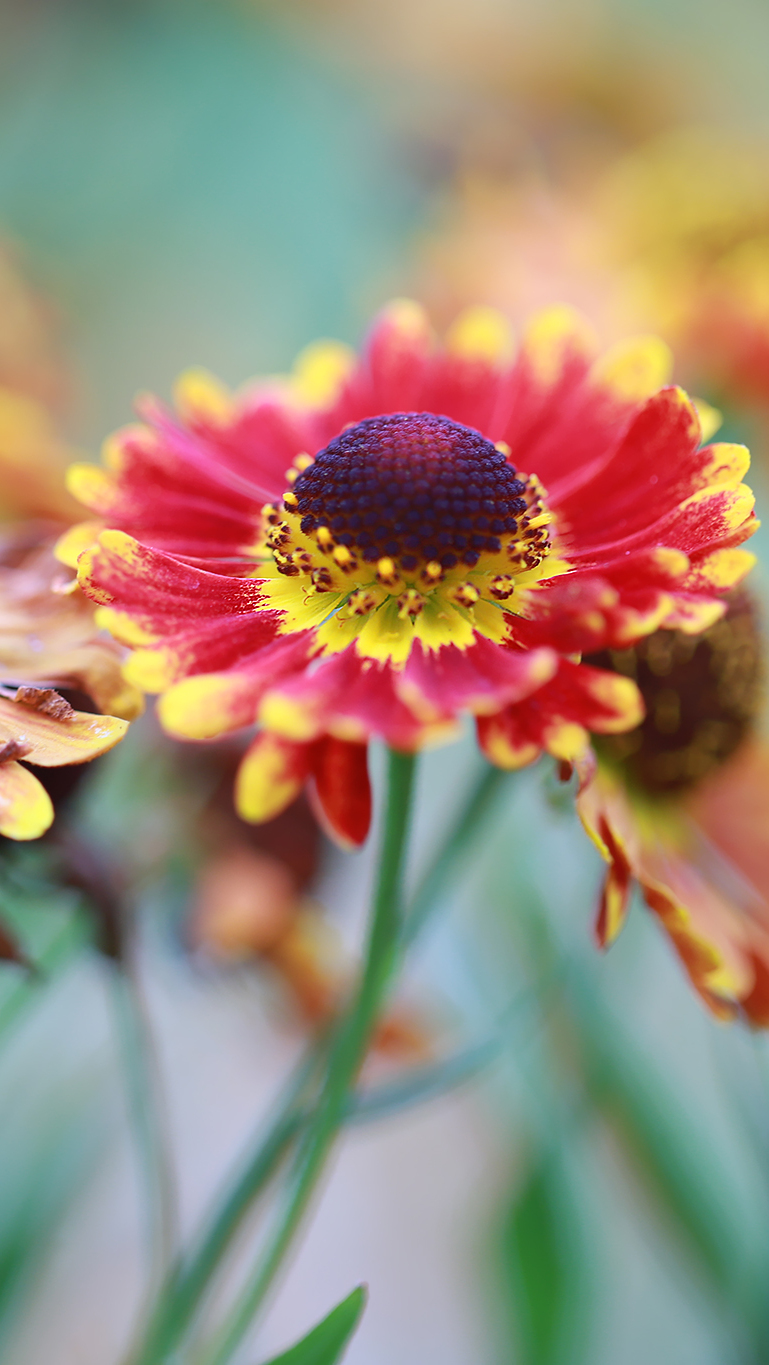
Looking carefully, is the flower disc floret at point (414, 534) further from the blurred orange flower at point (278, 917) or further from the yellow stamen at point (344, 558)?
the blurred orange flower at point (278, 917)

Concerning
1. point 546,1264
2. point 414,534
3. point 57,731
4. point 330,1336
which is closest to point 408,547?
point 414,534

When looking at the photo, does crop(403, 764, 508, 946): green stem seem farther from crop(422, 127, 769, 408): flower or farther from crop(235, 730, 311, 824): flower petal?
crop(422, 127, 769, 408): flower

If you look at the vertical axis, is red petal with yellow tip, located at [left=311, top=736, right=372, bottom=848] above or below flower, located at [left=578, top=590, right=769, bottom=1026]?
above

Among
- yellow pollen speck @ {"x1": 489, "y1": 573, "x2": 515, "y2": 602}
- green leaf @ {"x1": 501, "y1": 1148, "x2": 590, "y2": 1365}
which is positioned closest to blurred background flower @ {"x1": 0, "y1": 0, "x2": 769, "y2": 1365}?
green leaf @ {"x1": 501, "y1": 1148, "x2": 590, "y2": 1365}

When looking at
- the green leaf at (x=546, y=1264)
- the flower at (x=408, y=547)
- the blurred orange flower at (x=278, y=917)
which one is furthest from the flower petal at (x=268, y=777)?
the green leaf at (x=546, y=1264)

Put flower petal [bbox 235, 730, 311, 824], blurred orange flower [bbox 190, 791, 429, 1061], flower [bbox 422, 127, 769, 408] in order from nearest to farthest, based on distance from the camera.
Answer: flower petal [bbox 235, 730, 311, 824]
blurred orange flower [bbox 190, 791, 429, 1061]
flower [bbox 422, 127, 769, 408]

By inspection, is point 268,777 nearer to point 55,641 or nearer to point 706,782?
point 55,641
